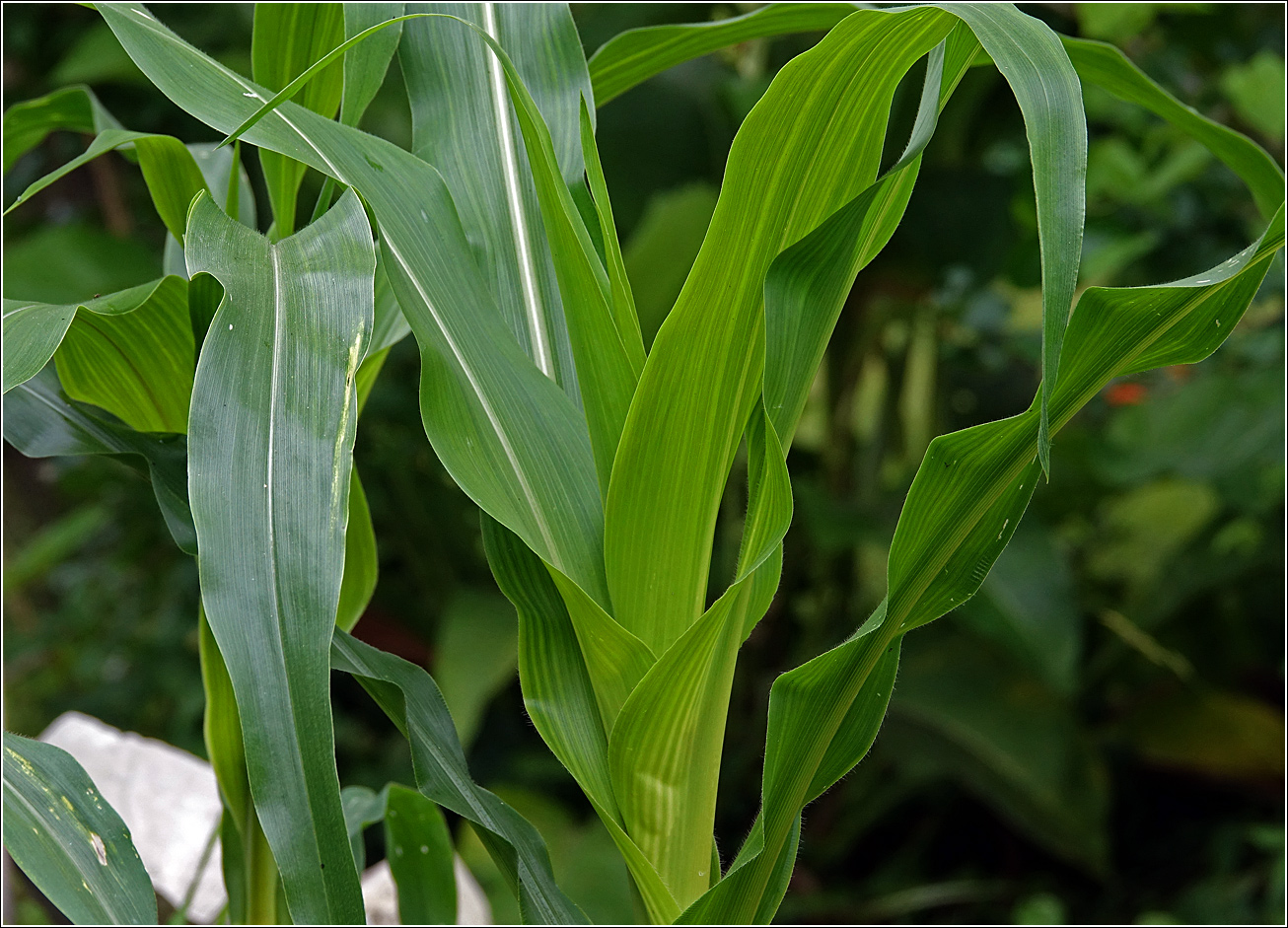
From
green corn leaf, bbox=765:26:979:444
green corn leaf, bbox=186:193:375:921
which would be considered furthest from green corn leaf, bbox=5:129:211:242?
green corn leaf, bbox=765:26:979:444

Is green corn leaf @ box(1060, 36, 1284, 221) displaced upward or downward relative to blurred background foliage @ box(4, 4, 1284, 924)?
upward

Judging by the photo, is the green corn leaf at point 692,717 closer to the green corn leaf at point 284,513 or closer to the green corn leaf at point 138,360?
the green corn leaf at point 284,513

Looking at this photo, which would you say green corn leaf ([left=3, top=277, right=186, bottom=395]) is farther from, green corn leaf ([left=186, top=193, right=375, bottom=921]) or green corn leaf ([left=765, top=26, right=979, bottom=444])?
green corn leaf ([left=765, top=26, right=979, bottom=444])

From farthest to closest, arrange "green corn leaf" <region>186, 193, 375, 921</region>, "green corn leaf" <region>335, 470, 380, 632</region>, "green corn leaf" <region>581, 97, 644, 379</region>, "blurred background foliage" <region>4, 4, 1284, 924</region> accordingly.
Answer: "blurred background foliage" <region>4, 4, 1284, 924</region>, "green corn leaf" <region>335, 470, 380, 632</region>, "green corn leaf" <region>581, 97, 644, 379</region>, "green corn leaf" <region>186, 193, 375, 921</region>

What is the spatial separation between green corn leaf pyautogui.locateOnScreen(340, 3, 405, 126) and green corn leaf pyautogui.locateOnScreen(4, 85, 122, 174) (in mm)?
154

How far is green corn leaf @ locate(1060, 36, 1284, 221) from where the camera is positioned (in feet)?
1.40

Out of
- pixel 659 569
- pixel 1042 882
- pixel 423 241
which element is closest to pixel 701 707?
pixel 659 569

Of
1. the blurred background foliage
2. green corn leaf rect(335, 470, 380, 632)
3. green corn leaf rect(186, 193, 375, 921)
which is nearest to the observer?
green corn leaf rect(186, 193, 375, 921)

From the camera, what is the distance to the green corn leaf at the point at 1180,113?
43cm

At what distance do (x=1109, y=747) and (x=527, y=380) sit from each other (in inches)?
47.8

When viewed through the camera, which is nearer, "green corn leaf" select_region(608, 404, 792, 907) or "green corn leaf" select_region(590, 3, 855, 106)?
"green corn leaf" select_region(608, 404, 792, 907)

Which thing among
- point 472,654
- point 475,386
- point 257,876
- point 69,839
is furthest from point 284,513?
point 472,654

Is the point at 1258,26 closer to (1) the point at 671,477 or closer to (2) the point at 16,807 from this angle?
(1) the point at 671,477

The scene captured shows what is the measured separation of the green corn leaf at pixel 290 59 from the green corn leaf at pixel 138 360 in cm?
7
